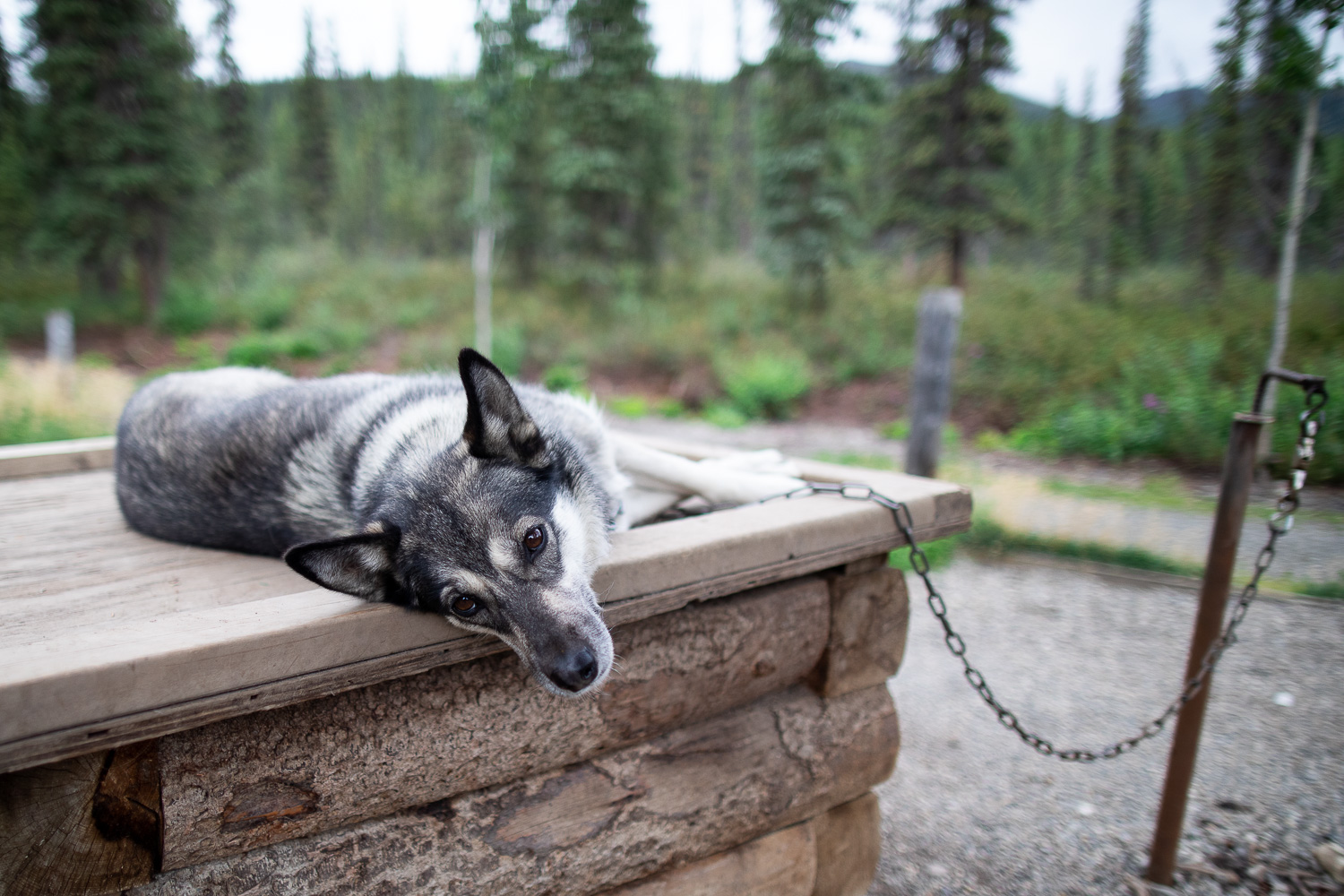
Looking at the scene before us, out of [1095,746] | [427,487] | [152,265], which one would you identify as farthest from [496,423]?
[152,265]

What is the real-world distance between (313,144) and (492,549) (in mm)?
38663

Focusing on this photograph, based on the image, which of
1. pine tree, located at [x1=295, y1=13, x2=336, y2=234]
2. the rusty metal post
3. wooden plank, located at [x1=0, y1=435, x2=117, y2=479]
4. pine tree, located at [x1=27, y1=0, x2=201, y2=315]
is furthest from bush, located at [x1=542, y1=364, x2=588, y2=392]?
pine tree, located at [x1=295, y1=13, x2=336, y2=234]

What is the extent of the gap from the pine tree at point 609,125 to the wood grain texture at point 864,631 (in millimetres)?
17757

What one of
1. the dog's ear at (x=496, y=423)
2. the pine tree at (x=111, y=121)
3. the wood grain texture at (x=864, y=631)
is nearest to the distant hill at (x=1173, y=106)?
the wood grain texture at (x=864, y=631)

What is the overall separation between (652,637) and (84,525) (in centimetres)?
227

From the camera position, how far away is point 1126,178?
1569 cm

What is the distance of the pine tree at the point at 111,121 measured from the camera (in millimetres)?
17375

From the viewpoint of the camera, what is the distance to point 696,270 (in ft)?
70.1

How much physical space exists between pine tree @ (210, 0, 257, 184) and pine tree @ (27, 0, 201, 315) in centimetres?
486

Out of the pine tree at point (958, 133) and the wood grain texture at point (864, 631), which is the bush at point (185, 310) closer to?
the pine tree at point (958, 133)

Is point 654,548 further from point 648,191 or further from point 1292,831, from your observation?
point 648,191

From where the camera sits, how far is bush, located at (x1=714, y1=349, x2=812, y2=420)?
13.6m

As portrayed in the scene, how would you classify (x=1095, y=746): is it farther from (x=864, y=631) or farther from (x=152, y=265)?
(x=152, y=265)

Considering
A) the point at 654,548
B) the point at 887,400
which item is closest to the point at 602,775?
the point at 654,548
